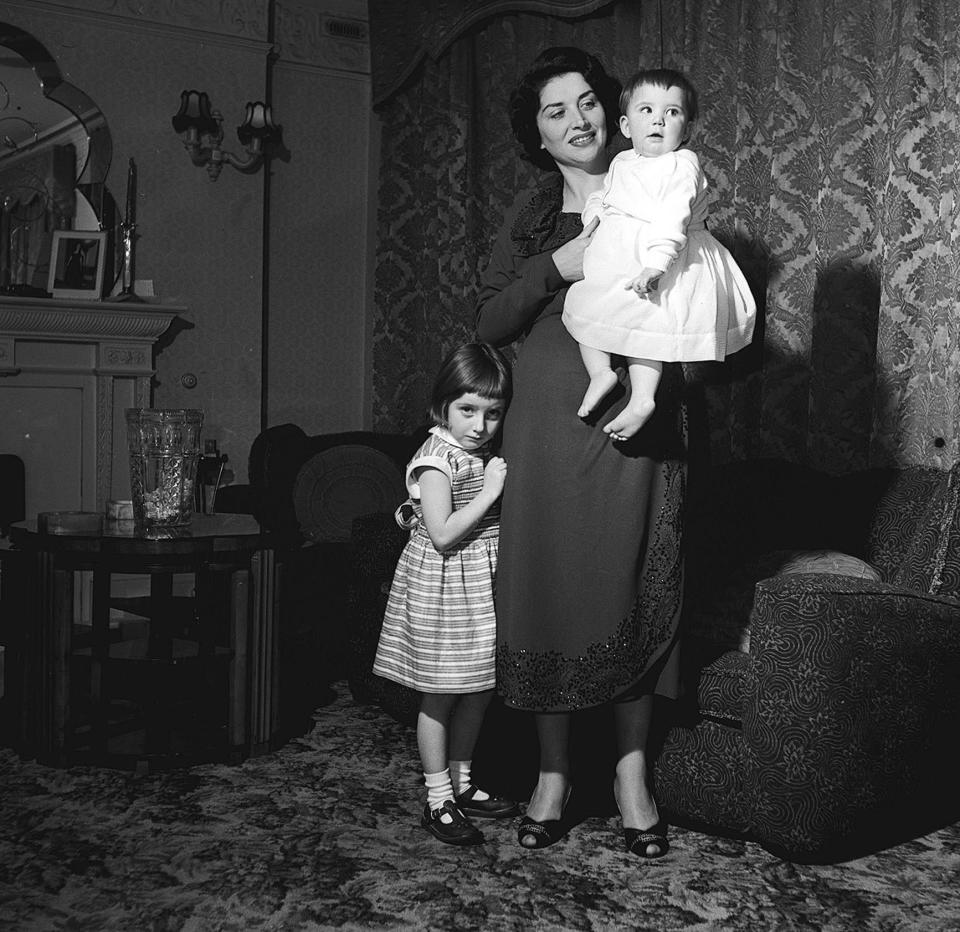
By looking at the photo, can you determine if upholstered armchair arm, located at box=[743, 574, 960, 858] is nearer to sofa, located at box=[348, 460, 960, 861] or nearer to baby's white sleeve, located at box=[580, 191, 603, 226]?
sofa, located at box=[348, 460, 960, 861]

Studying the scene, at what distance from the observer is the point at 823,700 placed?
209 cm

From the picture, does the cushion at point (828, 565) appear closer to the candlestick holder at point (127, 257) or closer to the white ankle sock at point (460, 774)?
the white ankle sock at point (460, 774)

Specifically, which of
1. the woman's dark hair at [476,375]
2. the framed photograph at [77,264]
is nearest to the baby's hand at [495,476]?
the woman's dark hair at [476,375]

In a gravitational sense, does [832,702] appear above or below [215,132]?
below

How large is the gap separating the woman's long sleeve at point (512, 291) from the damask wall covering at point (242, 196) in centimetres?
310

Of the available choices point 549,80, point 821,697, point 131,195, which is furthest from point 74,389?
point 821,697

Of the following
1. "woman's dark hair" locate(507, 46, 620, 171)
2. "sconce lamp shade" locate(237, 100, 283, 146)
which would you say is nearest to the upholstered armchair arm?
"woman's dark hair" locate(507, 46, 620, 171)

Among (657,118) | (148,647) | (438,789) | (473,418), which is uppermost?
(657,118)

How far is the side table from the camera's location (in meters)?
2.71

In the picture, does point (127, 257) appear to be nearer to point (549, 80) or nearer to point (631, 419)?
point (549, 80)

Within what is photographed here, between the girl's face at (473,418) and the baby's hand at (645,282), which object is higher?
the baby's hand at (645,282)

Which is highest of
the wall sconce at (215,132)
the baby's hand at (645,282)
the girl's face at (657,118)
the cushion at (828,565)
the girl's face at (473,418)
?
the wall sconce at (215,132)

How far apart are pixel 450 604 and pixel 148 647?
1065 mm

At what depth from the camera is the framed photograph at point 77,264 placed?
4.73 meters
